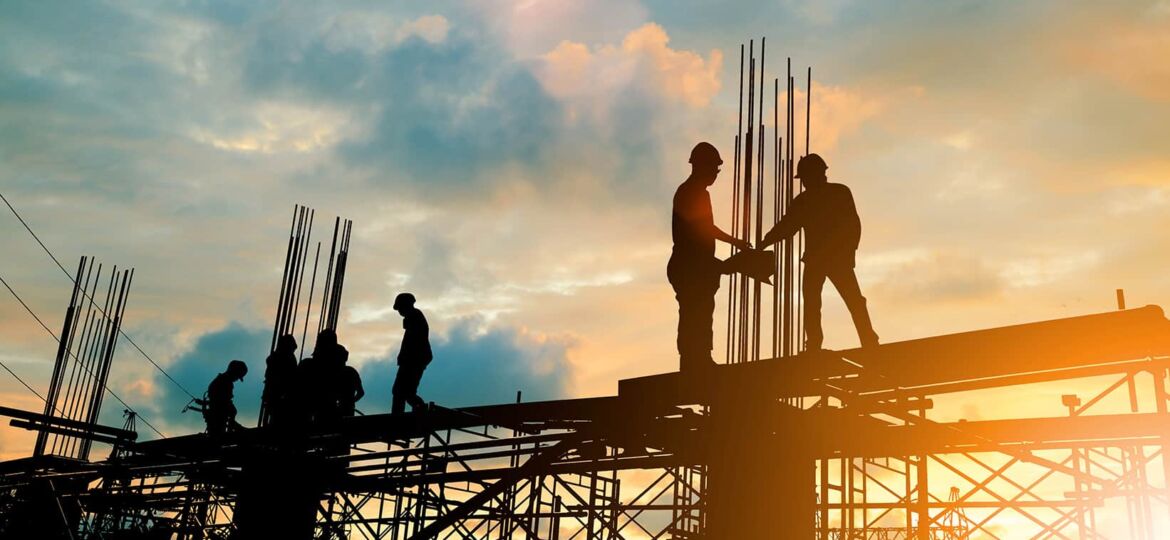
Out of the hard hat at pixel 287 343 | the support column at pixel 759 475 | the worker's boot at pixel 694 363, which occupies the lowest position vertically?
the support column at pixel 759 475

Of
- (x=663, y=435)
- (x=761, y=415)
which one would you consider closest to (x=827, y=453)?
(x=761, y=415)

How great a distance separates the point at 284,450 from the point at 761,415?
7.10 metres

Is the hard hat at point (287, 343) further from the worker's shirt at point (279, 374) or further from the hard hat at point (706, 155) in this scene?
the hard hat at point (706, 155)

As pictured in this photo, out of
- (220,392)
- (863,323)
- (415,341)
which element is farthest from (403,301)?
(863,323)

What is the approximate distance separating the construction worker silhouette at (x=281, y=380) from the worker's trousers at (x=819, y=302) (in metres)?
7.77

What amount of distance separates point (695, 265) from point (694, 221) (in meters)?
0.42

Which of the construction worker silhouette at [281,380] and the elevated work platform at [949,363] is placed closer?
the elevated work platform at [949,363]

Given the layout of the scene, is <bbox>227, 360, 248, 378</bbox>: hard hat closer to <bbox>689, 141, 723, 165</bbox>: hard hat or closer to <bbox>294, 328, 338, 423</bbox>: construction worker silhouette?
<bbox>294, 328, 338, 423</bbox>: construction worker silhouette

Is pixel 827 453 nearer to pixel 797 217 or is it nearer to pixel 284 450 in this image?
pixel 797 217

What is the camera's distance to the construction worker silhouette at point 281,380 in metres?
13.8

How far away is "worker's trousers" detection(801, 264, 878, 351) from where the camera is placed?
884 cm

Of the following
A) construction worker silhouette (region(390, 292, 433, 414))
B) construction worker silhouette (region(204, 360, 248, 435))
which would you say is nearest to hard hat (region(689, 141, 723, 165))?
construction worker silhouette (region(390, 292, 433, 414))

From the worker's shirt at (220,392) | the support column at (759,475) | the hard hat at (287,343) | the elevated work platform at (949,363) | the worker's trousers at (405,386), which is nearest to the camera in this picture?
the elevated work platform at (949,363)

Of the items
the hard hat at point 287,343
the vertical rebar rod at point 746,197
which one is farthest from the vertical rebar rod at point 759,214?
the hard hat at point 287,343
